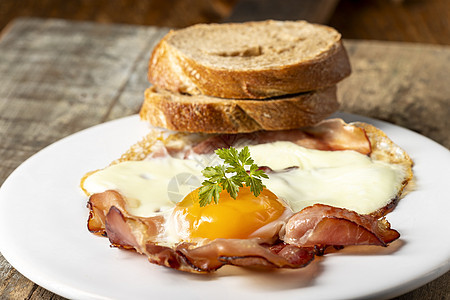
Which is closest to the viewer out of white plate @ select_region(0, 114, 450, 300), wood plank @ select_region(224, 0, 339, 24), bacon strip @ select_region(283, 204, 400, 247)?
white plate @ select_region(0, 114, 450, 300)

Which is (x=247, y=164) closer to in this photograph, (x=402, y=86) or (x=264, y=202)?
(x=264, y=202)

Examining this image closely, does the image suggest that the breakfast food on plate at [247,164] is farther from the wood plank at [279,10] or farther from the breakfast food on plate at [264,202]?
the wood plank at [279,10]

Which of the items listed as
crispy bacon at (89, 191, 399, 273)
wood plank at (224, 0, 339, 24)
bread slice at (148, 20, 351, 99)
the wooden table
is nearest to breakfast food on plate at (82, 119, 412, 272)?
crispy bacon at (89, 191, 399, 273)

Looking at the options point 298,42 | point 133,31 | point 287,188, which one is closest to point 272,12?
point 133,31

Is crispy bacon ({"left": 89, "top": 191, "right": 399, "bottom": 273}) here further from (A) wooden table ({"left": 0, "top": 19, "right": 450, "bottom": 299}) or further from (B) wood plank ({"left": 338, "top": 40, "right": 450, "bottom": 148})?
(B) wood plank ({"left": 338, "top": 40, "right": 450, "bottom": 148})

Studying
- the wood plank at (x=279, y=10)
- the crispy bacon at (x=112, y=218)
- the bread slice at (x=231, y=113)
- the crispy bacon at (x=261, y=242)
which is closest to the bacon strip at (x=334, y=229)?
the crispy bacon at (x=261, y=242)

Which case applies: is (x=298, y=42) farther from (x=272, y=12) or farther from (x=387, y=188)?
(x=272, y=12)

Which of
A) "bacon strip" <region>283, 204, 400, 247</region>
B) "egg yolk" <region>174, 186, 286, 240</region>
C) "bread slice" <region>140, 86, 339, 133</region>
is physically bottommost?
"bread slice" <region>140, 86, 339, 133</region>

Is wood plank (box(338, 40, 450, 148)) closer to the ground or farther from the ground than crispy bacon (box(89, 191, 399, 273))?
closer to the ground
